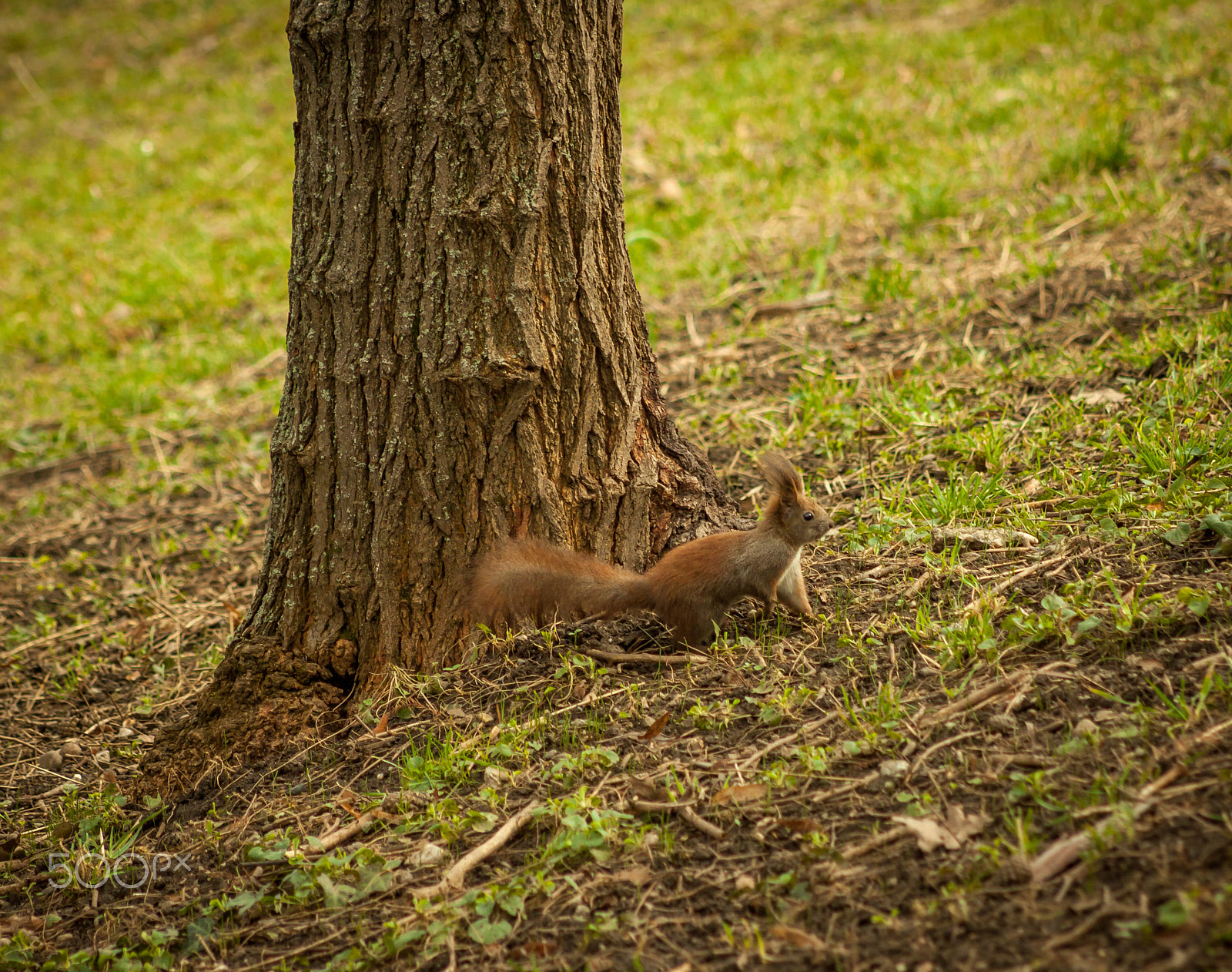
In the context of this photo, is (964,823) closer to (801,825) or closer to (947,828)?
(947,828)

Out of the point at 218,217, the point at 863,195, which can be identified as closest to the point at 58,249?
the point at 218,217

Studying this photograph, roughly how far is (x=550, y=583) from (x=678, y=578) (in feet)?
1.27

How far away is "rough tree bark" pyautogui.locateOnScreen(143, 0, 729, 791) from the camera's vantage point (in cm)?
278

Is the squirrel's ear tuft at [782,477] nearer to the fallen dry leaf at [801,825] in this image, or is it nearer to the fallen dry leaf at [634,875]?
the fallen dry leaf at [801,825]

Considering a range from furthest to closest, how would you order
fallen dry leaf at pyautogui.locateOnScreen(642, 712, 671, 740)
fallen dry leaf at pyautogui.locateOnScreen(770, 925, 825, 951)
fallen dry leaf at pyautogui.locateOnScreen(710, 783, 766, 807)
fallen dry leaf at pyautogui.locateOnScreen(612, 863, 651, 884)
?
fallen dry leaf at pyautogui.locateOnScreen(642, 712, 671, 740) → fallen dry leaf at pyautogui.locateOnScreen(710, 783, 766, 807) → fallen dry leaf at pyautogui.locateOnScreen(612, 863, 651, 884) → fallen dry leaf at pyautogui.locateOnScreen(770, 925, 825, 951)

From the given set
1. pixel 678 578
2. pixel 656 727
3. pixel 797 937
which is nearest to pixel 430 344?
pixel 678 578

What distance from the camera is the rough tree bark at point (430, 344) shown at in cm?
278

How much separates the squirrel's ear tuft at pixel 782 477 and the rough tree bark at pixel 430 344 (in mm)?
405

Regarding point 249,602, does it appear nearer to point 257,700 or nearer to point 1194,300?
point 257,700

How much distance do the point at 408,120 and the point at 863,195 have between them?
410cm

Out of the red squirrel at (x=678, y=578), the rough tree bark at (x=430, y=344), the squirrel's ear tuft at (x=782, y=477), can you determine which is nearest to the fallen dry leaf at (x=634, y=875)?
the red squirrel at (x=678, y=578)

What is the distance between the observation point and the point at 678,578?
297cm

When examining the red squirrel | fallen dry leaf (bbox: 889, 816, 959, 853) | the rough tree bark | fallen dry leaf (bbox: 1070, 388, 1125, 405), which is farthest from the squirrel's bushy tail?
fallen dry leaf (bbox: 1070, 388, 1125, 405)

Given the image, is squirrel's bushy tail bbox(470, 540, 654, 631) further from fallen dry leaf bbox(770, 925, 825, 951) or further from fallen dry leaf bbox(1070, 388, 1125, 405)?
fallen dry leaf bbox(1070, 388, 1125, 405)
